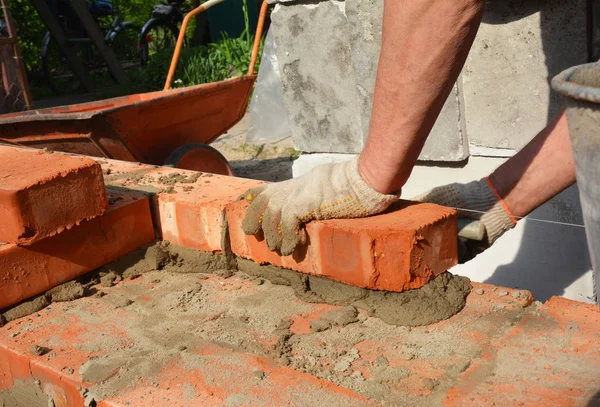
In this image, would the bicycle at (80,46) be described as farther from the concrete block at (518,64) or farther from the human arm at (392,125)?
the human arm at (392,125)

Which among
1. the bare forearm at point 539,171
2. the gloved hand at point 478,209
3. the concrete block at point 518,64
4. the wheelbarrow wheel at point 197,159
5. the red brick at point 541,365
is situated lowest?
the wheelbarrow wheel at point 197,159

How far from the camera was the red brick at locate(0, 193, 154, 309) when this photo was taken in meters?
2.00

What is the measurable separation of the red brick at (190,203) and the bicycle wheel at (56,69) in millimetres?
9587

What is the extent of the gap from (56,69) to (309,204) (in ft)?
45.5

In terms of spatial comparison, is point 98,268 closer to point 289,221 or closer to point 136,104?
point 289,221

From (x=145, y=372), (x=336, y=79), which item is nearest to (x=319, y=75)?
(x=336, y=79)

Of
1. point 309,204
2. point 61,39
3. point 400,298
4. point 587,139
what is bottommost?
point 400,298

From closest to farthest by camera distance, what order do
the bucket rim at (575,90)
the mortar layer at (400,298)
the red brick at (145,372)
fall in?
the bucket rim at (575,90) < the red brick at (145,372) < the mortar layer at (400,298)

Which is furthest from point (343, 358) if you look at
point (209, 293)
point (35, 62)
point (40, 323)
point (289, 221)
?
point (35, 62)

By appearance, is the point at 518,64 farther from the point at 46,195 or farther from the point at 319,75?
the point at 46,195

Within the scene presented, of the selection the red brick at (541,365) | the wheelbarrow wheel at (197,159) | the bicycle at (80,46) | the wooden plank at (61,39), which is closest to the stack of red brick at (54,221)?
the red brick at (541,365)

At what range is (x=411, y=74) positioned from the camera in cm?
167

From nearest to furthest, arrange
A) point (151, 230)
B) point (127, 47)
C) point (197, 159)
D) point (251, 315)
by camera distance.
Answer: point (251, 315) → point (151, 230) → point (197, 159) → point (127, 47)

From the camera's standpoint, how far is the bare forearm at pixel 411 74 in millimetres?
1578
